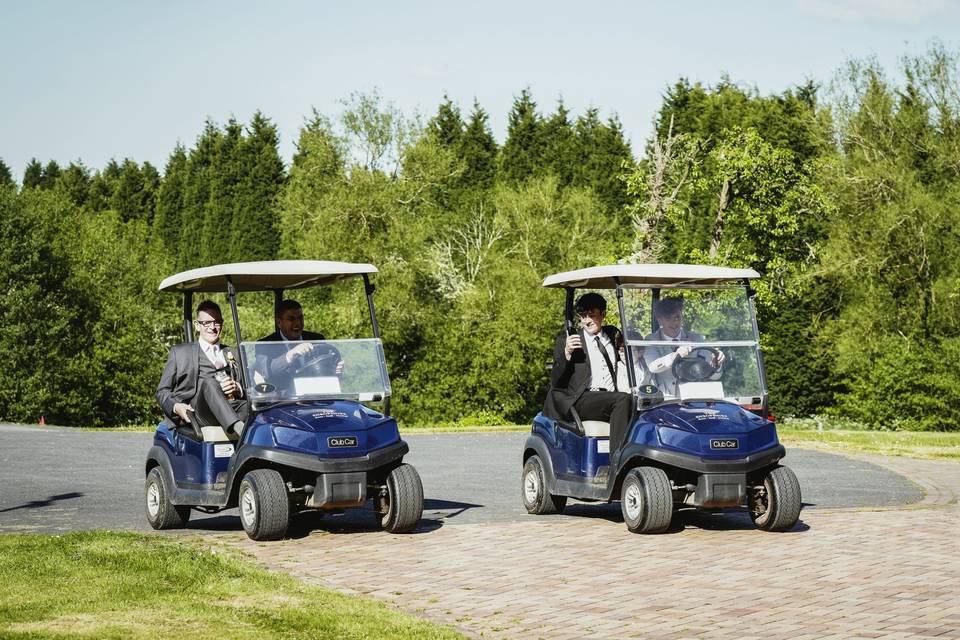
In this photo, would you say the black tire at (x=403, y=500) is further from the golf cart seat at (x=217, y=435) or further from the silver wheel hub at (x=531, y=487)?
the silver wheel hub at (x=531, y=487)

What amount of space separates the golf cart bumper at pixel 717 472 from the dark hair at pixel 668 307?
1.31 metres

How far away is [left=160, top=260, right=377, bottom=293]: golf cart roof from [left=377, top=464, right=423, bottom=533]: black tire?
163 centimetres

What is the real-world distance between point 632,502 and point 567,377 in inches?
56.8

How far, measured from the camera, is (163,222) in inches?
3531

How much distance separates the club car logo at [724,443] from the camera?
9938 millimetres

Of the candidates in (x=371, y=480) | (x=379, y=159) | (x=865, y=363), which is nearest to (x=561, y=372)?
(x=371, y=480)

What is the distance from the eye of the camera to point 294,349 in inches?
413

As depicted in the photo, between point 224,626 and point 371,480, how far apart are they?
3.66 meters

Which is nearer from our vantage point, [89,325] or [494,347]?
[494,347]

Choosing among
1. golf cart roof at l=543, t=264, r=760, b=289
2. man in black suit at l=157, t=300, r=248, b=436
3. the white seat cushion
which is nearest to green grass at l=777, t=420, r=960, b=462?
golf cart roof at l=543, t=264, r=760, b=289

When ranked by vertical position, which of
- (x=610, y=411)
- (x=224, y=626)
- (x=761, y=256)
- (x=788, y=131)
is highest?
(x=788, y=131)

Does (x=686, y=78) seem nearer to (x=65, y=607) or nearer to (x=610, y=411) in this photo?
(x=610, y=411)

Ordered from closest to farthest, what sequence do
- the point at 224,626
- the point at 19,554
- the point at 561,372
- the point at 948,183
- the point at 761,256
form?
the point at 224,626 → the point at 19,554 → the point at 561,372 → the point at 761,256 → the point at 948,183

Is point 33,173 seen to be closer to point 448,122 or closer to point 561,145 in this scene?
point 448,122
